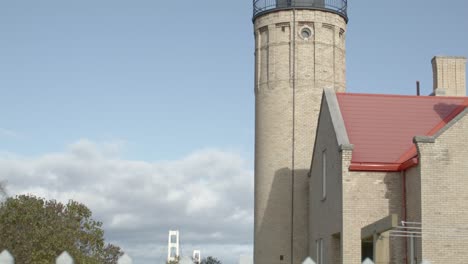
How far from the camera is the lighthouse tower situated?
42969 mm

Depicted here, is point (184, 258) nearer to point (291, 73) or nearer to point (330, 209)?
point (330, 209)

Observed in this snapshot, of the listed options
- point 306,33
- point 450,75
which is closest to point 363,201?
point 450,75

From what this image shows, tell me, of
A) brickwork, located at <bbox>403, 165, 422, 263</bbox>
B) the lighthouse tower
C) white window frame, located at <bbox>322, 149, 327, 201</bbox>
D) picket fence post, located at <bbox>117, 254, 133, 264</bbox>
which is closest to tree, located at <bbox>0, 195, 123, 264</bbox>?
the lighthouse tower

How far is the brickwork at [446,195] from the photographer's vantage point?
992 inches

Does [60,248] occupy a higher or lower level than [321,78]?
lower

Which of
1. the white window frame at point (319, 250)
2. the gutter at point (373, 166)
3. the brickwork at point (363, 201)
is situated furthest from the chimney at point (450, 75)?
the brickwork at point (363, 201)

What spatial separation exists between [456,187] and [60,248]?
22221 mm

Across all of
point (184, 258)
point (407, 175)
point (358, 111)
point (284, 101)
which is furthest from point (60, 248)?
point (184, 258)

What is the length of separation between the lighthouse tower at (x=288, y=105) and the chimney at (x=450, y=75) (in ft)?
22.5

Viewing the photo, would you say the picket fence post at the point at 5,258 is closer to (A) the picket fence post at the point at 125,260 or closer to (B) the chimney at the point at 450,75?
(A) the picket fence post at the point at 125,260

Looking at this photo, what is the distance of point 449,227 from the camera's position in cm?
2534

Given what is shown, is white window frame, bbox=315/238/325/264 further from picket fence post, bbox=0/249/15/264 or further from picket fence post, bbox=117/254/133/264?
picket fence post, bbox=0/249/15/264

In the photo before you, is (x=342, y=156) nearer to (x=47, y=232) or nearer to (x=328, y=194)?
(x=328, y=194)

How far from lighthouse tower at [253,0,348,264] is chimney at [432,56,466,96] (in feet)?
22.5
